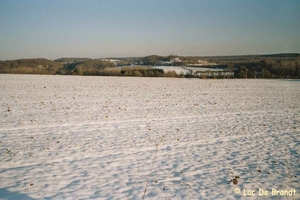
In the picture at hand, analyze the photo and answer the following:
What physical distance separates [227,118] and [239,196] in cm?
1067

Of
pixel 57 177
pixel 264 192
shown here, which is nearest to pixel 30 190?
pixel 57 177

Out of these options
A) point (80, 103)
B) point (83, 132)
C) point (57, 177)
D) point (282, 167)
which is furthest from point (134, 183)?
point (80, 103)

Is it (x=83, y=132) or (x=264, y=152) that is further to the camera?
(x=83, y=132)

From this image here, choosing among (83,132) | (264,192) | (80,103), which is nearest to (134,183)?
(264,192)

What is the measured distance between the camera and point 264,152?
33.3 feet

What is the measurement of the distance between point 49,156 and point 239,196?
7326 millimetres

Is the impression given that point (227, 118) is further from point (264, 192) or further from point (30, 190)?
point (30, 190)

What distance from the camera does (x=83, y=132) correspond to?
42.4 ft

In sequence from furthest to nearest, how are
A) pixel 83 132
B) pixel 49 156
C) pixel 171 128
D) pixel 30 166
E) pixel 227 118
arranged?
pixel 227 118 → pixel 171 128 → pixel 83 132 → pixel 49 156 → pixel 30 166

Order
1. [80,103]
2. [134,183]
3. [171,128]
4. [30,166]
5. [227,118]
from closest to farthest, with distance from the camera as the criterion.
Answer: [134,183] < [30,166] < [171,128] < [227,118] < [80,103]

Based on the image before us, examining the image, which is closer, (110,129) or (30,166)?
(30,166)

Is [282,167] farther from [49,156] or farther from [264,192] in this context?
[49,156]

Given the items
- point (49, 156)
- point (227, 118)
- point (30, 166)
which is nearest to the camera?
point (30, 166)

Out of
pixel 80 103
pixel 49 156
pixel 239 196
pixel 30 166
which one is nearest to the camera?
pixel 239 196
